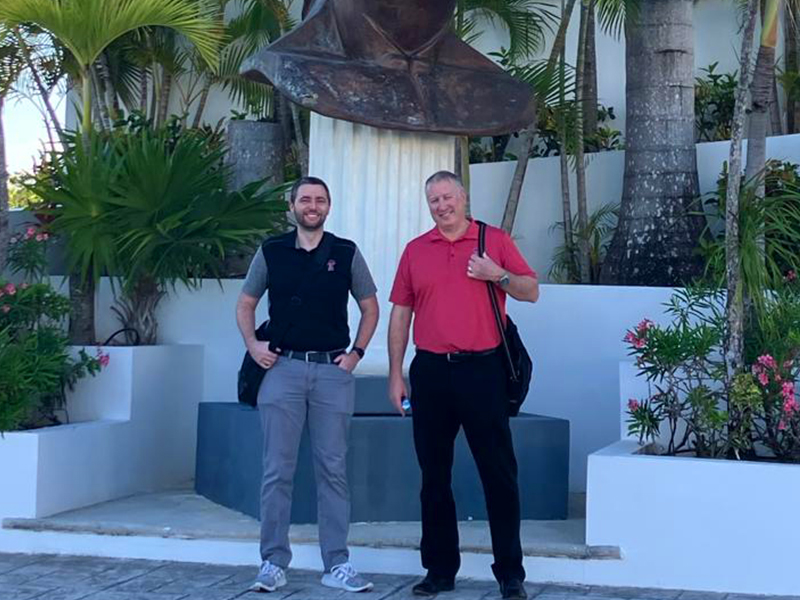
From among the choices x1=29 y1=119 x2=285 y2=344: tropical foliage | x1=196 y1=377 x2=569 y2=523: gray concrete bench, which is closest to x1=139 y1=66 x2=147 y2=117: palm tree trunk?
x1=29 y1=119 x2=285 y2=344: tropical foliage

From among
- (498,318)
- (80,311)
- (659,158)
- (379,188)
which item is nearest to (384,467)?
(498,318)

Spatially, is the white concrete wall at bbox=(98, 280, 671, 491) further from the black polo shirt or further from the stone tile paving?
the black polo shirt

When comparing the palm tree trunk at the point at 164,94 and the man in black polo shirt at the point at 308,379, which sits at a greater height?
the palm tree trunk at the point at 164,94

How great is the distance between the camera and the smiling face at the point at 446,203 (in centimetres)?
585

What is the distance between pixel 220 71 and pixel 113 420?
564cm

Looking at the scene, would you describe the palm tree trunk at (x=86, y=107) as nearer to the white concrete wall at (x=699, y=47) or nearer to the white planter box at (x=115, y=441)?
the white planter box at (x=115, y=441)

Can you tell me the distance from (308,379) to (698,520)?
1.92 meters

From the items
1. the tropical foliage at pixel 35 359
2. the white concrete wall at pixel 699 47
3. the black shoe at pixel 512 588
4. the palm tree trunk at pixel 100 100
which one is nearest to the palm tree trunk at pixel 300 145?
the palm tree trunk at pixel 100 100

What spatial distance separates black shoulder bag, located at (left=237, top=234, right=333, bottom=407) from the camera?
239 inches

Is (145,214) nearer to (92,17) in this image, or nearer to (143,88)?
(92,17)

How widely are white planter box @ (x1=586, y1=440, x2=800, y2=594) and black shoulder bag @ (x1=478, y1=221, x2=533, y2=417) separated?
2.32ft

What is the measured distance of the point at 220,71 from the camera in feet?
42.5

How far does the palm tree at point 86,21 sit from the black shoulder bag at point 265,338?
9.08 feet

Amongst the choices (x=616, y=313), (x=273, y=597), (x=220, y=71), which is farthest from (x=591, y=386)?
(x=220, y=71)
